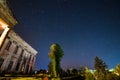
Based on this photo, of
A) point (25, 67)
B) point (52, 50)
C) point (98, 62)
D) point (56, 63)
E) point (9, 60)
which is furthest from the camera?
point (98, 62)

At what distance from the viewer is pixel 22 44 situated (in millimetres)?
38250

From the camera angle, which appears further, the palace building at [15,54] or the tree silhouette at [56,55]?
the tree silhouette at [56,55]

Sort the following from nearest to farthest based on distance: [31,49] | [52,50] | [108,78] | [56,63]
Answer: [108,78] → [56,63] → [52,50] → [31,49]

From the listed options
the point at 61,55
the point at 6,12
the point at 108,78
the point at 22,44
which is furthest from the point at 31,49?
the point at 6,12

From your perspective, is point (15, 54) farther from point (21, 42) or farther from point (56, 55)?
point (56, 55)

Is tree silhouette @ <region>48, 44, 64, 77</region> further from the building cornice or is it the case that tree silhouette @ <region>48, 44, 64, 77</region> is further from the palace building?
the palace building

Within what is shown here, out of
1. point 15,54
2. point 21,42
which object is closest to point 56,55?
point 21,42

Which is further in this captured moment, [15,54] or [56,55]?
[56,55]

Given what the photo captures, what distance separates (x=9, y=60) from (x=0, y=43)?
2628cm

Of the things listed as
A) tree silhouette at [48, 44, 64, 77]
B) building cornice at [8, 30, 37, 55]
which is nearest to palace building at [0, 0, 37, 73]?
building cornice at [8, 30, 37, 55]

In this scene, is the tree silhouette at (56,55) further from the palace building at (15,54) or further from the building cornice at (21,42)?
the palace building at (15,54)

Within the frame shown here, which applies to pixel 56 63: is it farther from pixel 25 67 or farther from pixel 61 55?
pixel 25 67

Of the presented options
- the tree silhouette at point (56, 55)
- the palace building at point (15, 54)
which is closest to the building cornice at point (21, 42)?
the palace building at point (15, 54)

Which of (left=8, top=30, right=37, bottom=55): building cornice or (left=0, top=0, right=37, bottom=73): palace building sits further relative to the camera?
(left=8, top=30, right=37, bottom=55): building cornice
